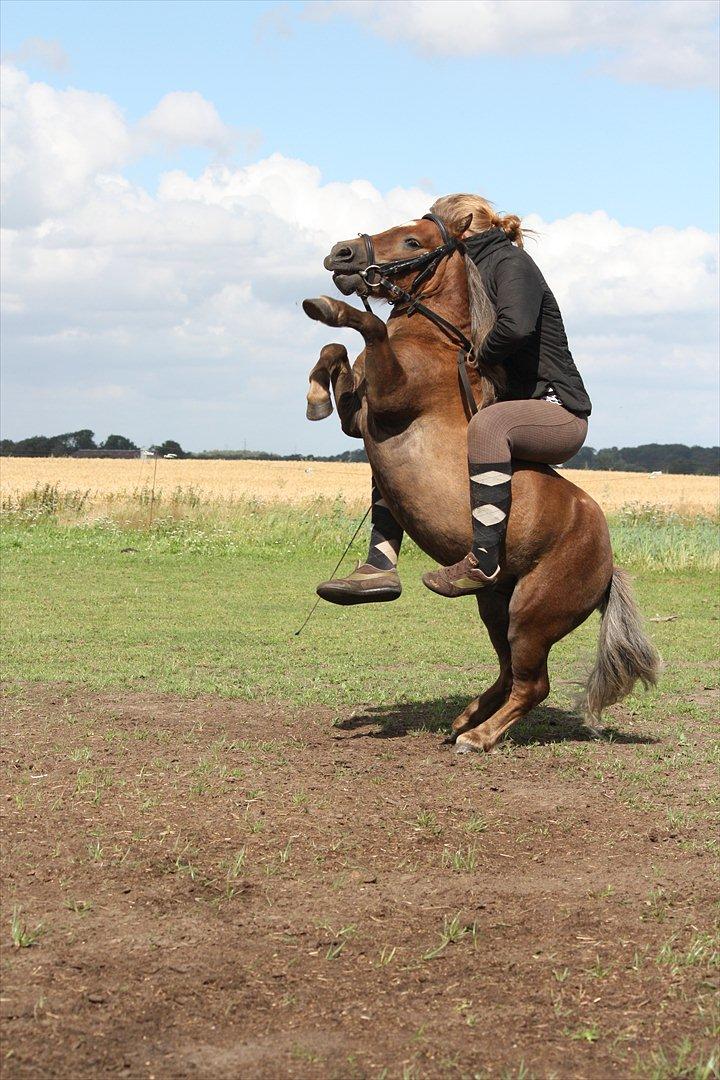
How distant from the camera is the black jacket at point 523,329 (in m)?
5.95

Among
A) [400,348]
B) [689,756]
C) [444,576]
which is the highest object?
[400,348]

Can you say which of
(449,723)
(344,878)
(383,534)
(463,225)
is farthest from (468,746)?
(463,225)

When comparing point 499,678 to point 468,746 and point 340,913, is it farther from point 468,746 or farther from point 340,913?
point 340,913

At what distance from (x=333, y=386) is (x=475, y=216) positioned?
1.23 m

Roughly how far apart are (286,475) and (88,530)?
38.7 meters

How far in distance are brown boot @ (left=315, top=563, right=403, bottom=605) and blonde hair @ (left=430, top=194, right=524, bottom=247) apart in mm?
1863

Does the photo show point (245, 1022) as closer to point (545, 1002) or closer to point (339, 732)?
point (545, 1002)

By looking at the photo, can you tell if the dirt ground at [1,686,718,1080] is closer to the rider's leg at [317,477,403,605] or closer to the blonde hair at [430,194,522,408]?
the rider's leg at [317,477,403,605]

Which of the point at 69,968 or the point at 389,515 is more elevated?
the point at 389,515

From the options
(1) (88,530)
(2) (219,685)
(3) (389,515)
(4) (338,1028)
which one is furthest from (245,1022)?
(1) (88,530)

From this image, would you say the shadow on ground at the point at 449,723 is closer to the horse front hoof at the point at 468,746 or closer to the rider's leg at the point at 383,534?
the horse front hoof at the point at 468,746

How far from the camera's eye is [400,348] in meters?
6.06

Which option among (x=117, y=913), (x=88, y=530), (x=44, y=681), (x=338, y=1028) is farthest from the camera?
(x=88, y=530)

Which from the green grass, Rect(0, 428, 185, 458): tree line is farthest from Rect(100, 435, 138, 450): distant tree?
the green grass
